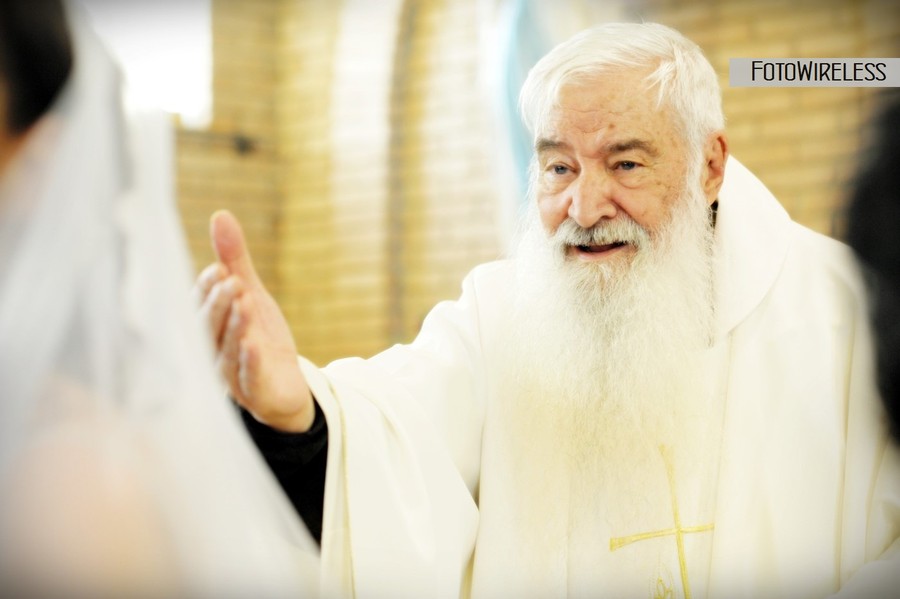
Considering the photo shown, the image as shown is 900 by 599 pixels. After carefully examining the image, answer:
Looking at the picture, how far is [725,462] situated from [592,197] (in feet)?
2.17

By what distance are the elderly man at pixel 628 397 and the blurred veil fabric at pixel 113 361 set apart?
0.83 ft

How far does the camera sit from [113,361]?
81.0 inches

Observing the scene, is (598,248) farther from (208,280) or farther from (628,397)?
(208,280)

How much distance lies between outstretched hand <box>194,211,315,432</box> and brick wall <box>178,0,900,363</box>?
0.53m

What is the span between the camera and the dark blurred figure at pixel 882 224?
2701 millimetres

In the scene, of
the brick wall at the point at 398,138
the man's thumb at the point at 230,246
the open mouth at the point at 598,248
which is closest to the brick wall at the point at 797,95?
the brick wall at the point at 398,138

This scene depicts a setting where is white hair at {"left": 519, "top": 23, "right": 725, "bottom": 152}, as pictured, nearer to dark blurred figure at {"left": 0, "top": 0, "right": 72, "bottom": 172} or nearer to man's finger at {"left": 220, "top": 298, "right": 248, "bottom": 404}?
man's finger at {"left": 220, "top": 298, "right": 248, "bottom": 404}

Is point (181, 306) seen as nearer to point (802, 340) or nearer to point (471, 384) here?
point (471, 384)

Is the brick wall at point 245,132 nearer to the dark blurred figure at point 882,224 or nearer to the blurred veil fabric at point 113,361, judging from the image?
the blurred veil fabric at point 113,361

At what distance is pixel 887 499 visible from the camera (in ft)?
8.25

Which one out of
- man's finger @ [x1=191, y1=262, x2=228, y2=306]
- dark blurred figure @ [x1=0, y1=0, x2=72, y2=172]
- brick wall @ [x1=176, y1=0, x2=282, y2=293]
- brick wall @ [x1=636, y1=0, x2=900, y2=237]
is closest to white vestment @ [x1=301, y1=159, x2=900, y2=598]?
brick wall @ [x1=636, y1=0, x2=900, y2=237]

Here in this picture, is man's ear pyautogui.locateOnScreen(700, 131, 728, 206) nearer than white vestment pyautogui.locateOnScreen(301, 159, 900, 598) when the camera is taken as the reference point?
No

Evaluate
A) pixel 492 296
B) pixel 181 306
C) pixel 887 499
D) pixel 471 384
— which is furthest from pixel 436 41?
pixel 887 499

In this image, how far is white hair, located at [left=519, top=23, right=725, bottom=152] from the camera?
255 centimetres
